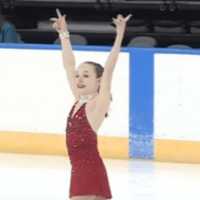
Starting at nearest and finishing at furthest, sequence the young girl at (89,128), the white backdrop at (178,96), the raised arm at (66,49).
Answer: the young girl at (89,128) → the raised arm at (66,49) → the white backdrop at (178,96)

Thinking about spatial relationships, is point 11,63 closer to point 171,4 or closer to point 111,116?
point 111,116

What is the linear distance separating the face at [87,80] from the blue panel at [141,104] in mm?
4012

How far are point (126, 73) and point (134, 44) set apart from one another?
257 centimetres

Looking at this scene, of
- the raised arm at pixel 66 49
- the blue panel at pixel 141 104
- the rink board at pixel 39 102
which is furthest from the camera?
the rink board at pixel 39 102

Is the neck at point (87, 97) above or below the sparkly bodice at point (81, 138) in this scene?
above

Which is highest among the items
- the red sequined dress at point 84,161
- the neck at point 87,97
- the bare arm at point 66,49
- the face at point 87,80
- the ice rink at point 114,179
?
the bare arm at point 66,49

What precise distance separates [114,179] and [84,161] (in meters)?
3.19

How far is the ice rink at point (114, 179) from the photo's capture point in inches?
253

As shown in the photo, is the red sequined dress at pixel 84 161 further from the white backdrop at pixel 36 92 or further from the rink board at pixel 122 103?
the white backdrop at pixel 36 92

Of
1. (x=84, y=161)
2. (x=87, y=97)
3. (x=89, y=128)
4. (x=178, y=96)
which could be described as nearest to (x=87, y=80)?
(x=87, y=97)

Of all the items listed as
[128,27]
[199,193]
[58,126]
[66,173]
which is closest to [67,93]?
[58,126]

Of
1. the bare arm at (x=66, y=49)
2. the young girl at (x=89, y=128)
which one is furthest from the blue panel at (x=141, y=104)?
the young girl at (x=89, y=128)

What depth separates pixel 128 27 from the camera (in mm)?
11898

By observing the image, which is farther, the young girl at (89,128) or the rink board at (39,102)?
the rink board at (39,102)
